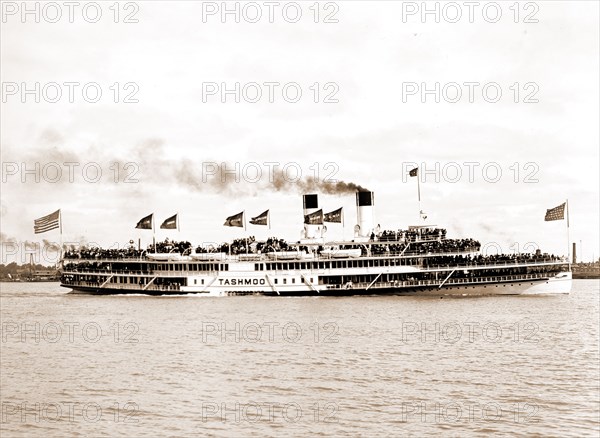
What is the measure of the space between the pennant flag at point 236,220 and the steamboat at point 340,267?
114 inches

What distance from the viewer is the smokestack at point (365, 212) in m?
69.7

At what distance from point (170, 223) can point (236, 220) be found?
6.22 m

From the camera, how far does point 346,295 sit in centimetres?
6738

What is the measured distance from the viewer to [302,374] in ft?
95.5

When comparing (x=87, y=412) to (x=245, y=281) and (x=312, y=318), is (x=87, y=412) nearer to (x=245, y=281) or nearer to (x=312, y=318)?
(x=312, y=318)

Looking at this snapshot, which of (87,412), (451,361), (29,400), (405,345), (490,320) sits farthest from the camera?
(490,320)

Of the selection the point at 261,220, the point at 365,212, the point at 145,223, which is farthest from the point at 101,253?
the point at 365,212

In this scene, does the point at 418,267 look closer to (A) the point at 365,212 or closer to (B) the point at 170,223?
(A) the point at 365,212

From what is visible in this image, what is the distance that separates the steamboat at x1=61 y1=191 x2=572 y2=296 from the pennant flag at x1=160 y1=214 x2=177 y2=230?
11.3 feet

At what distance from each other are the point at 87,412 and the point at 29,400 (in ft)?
9.72

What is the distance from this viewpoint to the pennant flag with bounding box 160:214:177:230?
222ft

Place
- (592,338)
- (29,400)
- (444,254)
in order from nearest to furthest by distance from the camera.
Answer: (29,400), (592,338), (444,254)

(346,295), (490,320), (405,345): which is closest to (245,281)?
(346,295)

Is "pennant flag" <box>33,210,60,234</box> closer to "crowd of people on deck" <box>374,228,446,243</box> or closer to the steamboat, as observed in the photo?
the steamboat
